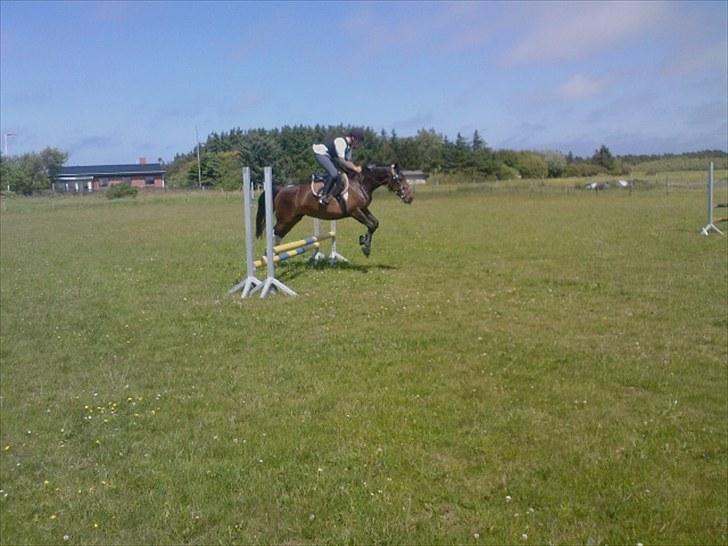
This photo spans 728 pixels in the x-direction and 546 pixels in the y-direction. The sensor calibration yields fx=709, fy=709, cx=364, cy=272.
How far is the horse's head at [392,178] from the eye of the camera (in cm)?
1281

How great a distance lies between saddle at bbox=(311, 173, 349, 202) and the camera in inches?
522

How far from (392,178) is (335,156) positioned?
3.67ft

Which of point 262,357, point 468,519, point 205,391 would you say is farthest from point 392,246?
point 468,519

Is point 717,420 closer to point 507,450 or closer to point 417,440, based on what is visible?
point 507,450

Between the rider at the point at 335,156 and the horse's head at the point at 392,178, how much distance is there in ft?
0.91

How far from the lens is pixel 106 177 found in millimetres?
74062

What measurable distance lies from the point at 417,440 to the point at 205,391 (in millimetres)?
2439

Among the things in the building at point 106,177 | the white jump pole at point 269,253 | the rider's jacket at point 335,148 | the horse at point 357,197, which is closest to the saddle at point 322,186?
the horse at point 357,197

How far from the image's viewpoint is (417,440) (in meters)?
5.36

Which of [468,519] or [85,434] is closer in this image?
[468,519]

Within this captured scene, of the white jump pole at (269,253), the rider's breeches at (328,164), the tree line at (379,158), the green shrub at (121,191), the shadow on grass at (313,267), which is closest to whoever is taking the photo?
the white jump pole at (269,253)

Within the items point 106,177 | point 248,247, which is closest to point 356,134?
point 248,247

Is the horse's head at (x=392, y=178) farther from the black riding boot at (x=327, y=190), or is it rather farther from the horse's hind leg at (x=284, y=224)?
the horse's hind leg at (x=284, y=224)

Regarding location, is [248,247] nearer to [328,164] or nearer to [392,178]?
[328,164]
